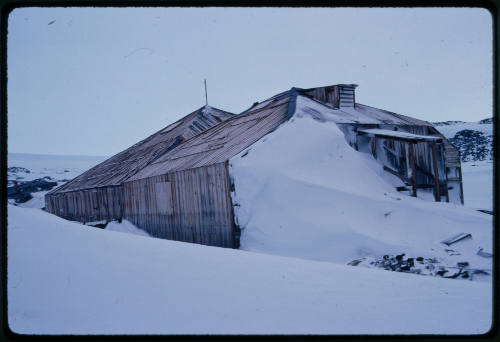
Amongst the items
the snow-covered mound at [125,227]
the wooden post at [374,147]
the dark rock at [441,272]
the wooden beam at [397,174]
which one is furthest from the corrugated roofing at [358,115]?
the snow-covered mound at [125,227]

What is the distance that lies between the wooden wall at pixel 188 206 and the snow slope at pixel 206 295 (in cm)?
623

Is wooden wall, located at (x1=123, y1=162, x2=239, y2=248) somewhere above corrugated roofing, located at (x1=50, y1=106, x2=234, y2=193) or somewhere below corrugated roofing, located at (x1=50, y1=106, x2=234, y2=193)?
below

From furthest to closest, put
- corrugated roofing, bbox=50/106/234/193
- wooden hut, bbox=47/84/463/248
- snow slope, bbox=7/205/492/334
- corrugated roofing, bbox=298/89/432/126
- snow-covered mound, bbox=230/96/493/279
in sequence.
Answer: corrugated roofing, bbox=50/106/234/193
corrugated roofing, bbox=298/89/432/126
wooden hut, bbox=47/84/463/248
snow-covered mound, bbox=230/96/493/279
snow slope, bbox=7/205/492/334

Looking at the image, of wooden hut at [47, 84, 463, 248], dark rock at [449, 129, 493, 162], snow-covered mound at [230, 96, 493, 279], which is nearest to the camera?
snow-covered mound at [230, 96, 493, 279]

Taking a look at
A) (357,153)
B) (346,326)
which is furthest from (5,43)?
(357,153)

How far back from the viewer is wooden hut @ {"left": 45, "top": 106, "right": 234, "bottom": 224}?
65.3ft

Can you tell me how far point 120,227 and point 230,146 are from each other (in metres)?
8.84

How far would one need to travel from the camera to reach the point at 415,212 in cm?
979

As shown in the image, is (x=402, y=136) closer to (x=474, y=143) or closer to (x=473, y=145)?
(x=473, y=145)

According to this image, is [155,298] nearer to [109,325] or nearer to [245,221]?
[109,325]

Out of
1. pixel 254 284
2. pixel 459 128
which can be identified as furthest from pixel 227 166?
pixel 459 128

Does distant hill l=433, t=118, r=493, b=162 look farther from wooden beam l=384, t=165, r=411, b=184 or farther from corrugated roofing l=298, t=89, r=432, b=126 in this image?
wooden beam l=384, t=165, r=411, b=184

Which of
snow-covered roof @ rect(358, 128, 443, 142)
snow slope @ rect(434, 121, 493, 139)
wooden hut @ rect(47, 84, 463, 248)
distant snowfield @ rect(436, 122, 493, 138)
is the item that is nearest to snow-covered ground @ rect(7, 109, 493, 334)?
wooden hut @ rect(47, 84, 463, 248)

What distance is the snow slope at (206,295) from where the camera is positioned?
2.89 metres
